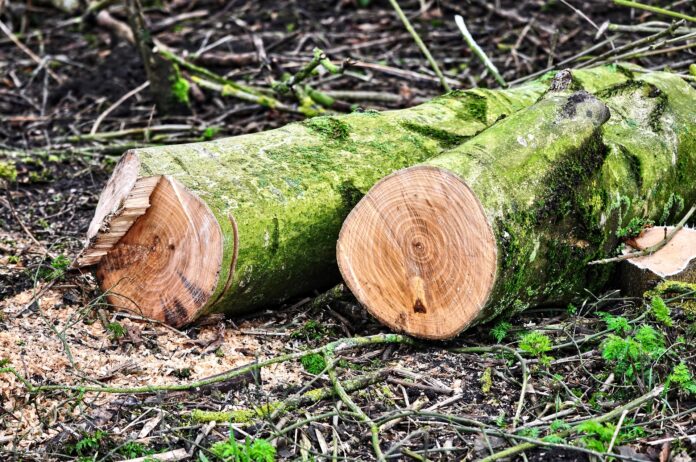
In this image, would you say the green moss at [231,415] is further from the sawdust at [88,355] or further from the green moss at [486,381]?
the green moss at [486,381]

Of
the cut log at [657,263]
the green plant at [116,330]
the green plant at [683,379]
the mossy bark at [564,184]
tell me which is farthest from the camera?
the cut log at [657,263]

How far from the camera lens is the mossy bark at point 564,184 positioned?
142 inches

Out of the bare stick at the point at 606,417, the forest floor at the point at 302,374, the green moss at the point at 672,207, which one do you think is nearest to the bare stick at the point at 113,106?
the forest floor at the point at 302,374

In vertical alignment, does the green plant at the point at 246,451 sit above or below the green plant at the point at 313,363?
above

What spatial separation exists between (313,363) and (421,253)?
0.67m

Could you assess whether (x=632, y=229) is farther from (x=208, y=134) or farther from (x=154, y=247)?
(x=208, y=134)

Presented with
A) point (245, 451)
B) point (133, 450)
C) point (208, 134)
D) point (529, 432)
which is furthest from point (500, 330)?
point (208, 134)

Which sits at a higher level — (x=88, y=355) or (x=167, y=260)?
(x=167, y=260)

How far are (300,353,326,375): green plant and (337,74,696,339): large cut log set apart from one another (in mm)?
358

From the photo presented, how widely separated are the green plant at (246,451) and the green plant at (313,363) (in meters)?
0.70

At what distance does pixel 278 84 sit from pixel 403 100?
3.92 ft

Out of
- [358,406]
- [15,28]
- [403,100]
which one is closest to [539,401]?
[358,406]

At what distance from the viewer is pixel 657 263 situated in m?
4.04

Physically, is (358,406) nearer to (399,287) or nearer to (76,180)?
(399,287)
